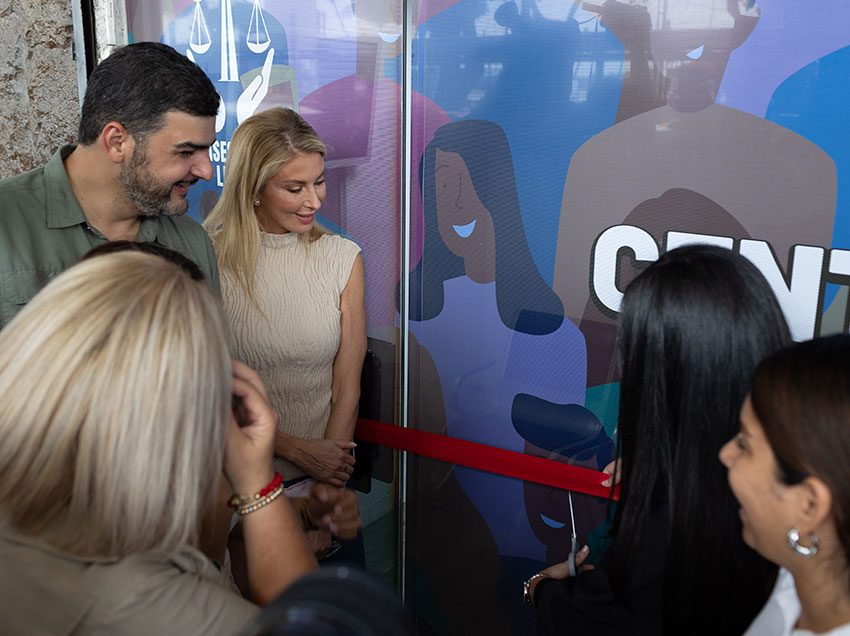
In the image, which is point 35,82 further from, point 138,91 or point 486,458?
point 486,458

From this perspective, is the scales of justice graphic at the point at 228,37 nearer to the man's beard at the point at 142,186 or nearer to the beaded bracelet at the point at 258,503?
the man's beard at the point at 142,186

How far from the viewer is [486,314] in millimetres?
2814

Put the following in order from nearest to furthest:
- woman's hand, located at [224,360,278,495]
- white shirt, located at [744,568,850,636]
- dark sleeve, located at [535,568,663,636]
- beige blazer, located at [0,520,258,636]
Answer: beige blazer, located at [0,520,258,636] → white shirt, located at [744,568,850,636] → woman's hand, located at [224,360,278,495] → dark sleeve, located at [535,568,663,636]

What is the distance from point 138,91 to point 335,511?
3.90 ft

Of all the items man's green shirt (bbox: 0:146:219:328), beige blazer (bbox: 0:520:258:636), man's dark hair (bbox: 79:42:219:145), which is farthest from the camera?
man's dark hair (bbox: 79:42:219:145)

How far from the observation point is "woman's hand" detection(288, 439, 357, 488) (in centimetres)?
262

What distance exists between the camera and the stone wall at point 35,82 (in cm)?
303

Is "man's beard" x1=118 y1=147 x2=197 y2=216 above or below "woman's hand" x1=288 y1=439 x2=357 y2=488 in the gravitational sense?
above

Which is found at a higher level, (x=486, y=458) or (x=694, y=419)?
(x=694, y=419)

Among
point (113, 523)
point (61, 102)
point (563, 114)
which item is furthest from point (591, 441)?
point (61, 102)

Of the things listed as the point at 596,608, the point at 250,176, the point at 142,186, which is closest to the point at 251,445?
the point at 596,608

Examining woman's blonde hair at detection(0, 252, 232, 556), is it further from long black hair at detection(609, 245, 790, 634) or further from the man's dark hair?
the man's dark hair

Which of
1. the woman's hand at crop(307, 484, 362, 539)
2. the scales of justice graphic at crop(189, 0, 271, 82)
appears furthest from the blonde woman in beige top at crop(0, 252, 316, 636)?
the scales of justice graphic at crop(189, 0, 271, 82)

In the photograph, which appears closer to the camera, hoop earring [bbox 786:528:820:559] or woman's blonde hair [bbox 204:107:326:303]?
hoop earring [bbox 786:528:820:559]
